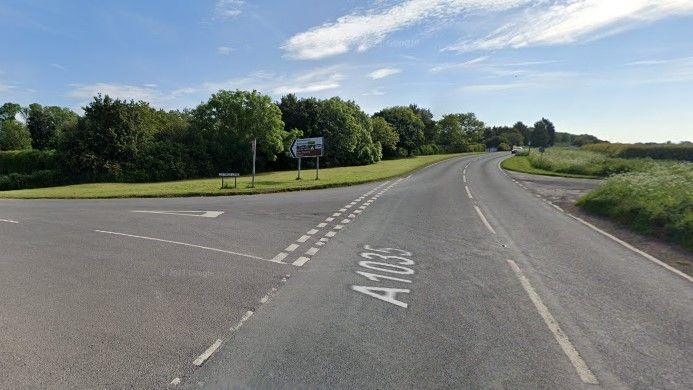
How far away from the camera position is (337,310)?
505 cm

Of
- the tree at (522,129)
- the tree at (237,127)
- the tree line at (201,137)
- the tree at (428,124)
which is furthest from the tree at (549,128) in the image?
the tree at (237,127)

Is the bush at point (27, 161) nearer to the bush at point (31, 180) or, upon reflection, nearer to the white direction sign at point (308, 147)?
the bush at point (31, 180)

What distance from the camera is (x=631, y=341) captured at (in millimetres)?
4270

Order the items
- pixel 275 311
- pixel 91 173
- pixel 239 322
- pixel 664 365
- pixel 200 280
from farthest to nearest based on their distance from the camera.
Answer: pixel 91 173 < pixel 200 280 < pixel 275 311 < pixel 239 322 < pixel 664 365

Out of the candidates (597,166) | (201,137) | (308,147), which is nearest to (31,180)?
(201,137)

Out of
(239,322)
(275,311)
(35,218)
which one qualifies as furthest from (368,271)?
(35,218)

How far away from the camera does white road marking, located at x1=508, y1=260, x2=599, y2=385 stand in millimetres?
3631

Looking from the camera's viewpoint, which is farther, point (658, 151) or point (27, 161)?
point (658, 151)

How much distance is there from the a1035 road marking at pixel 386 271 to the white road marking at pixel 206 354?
85.9 inches

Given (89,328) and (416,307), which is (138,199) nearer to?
(89,328)

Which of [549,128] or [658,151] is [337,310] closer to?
[658,151]

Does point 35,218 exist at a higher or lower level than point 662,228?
lower

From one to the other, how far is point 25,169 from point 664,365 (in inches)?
1624

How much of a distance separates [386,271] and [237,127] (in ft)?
104
